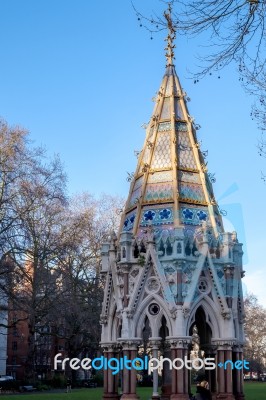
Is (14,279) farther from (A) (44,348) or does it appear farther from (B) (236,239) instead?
(A) (44,348)

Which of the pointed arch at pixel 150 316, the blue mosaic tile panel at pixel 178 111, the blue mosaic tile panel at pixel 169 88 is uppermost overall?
the blue mosaic tile panel at pixel 169 88

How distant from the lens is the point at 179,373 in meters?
17.6

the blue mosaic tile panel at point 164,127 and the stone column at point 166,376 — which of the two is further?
the blue mosaic tile panel at point 164,127

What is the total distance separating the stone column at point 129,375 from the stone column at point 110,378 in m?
1.09

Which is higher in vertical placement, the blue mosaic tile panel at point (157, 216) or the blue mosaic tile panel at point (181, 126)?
the blue mosaic tile panel at point (181, 126)

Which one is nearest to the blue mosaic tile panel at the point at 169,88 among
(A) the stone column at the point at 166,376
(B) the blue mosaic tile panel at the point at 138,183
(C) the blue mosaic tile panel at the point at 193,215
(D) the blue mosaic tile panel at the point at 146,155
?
(D) the blue mosaic tile panel at the point at 146,155

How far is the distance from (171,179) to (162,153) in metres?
1.09

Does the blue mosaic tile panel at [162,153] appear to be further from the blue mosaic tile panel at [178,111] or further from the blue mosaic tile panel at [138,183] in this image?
the blue mosaic tile panel at [178,111]

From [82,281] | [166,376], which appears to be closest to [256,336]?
[82,281]

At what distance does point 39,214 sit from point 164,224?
19295 millimetres

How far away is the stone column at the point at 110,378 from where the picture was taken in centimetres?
1912

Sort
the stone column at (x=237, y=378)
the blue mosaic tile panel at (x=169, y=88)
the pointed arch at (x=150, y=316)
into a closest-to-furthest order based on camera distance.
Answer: the pointed arch at (x=150, y=316) → the stone column at (x=237, y=378) → the blue mosaic tile panel at (x=169, y=88)

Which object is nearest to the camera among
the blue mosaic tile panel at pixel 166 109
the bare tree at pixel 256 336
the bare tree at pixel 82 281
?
the blue mosaic tile panel at pixel 166 109

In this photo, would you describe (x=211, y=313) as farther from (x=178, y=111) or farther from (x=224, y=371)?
(x=178, y=111)
